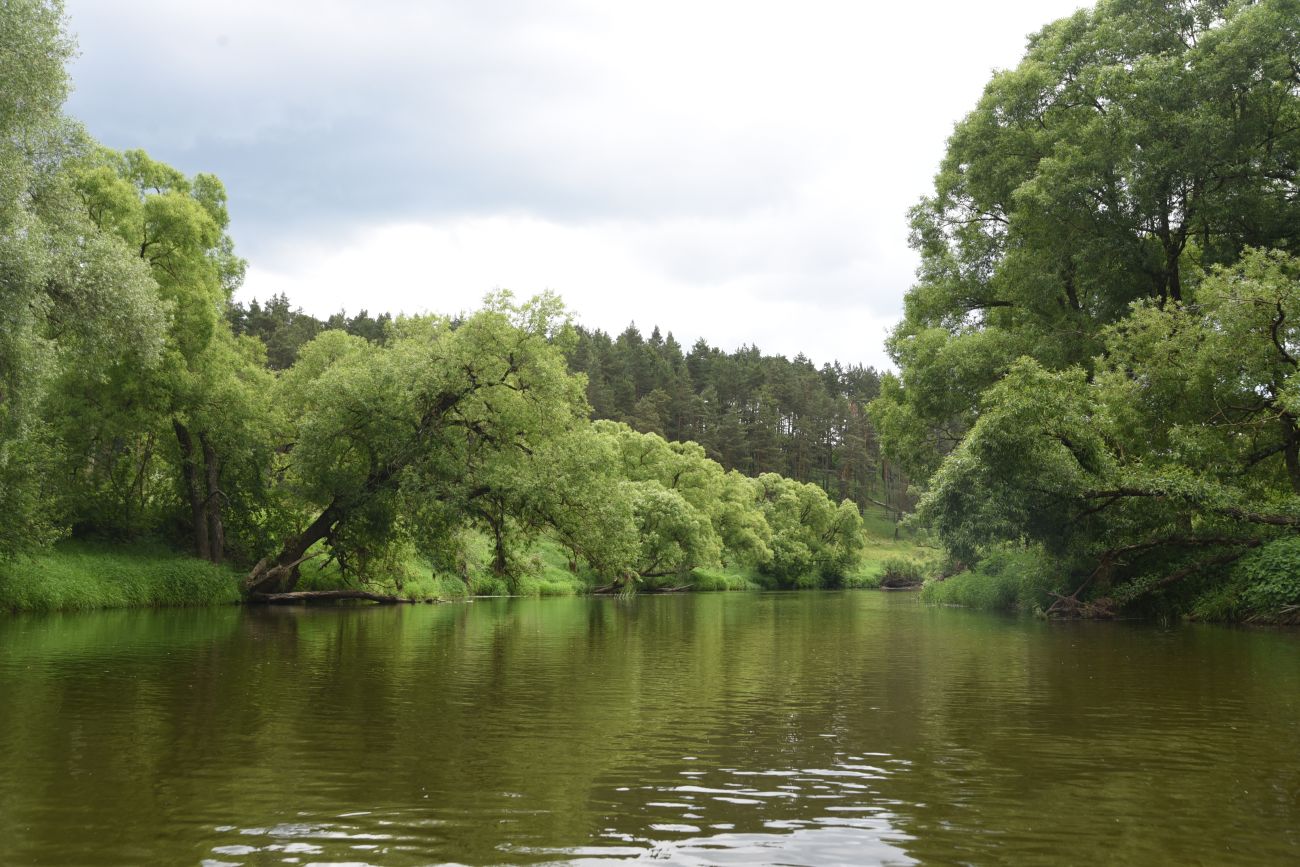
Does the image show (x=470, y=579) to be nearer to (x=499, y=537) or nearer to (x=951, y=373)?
(x=499, y=537)

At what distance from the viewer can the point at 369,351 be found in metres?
40.0

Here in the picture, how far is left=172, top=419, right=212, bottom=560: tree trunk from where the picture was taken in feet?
129

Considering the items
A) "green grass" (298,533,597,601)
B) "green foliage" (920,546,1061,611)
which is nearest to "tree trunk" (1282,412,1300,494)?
"green foliage" (920,546,1061,611)

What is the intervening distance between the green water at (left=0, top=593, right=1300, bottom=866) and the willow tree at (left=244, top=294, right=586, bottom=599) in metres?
16.6

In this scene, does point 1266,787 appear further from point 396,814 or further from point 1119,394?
point 1119,394

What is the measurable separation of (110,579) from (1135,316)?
3596 cm

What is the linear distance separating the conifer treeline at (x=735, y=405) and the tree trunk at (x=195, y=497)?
240 ft

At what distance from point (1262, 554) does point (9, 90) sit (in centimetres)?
3429

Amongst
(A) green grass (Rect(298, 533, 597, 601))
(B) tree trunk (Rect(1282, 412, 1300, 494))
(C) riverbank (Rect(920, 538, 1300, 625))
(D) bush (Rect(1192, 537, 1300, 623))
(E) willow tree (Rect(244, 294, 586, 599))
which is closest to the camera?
(D) bush (Rect(1192, 537, 1300, 623))

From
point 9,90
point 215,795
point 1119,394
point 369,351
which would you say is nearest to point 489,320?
point 369,351

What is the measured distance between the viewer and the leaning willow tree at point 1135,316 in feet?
90.3

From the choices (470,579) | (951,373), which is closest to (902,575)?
(470,579)

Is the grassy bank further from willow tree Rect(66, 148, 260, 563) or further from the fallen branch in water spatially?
willow tree Rect(66, 148, 260, 563)

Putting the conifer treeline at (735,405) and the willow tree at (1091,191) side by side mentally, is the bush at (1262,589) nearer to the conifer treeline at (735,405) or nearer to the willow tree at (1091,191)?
the willow tree at (1091,191)
